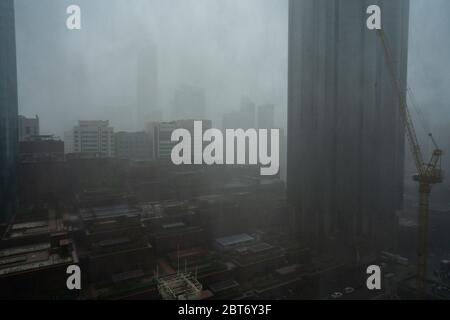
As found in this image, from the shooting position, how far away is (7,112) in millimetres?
11555

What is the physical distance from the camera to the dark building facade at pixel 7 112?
432 inches

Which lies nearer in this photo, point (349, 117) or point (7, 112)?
point (349, 117)

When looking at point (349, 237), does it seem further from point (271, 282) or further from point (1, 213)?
point (1, 213)

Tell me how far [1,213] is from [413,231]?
15.4 m

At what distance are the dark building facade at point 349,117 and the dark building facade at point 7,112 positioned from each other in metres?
10.7

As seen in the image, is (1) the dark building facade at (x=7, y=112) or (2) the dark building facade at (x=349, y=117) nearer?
(2) the dark building facade at (x=349, y=117)

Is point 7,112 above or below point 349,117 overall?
above

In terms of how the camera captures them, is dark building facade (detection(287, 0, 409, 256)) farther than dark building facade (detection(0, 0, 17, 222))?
No

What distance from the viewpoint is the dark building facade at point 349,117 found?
1054 cm

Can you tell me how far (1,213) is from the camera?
10820 millimetres

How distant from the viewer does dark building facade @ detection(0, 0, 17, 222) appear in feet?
36.0

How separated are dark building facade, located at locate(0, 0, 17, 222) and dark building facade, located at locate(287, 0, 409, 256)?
10.7 m

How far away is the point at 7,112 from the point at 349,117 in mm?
12559

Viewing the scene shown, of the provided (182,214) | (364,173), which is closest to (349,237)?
(364,173)
